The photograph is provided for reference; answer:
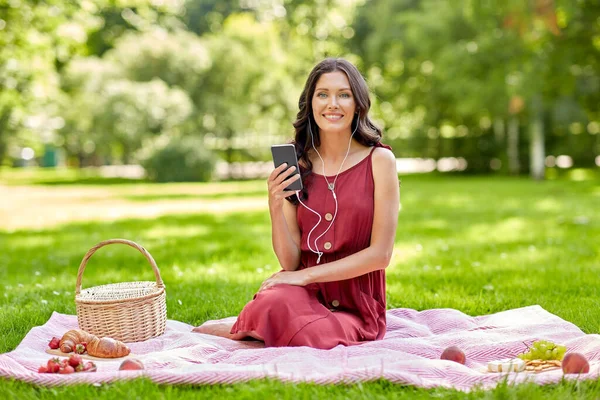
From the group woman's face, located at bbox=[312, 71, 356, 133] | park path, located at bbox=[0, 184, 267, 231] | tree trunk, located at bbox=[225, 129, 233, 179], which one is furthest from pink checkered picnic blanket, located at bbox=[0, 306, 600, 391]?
tree trunk, located at bbox=[225, 129, 233, 179]

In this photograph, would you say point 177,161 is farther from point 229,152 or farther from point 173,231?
point 173,231

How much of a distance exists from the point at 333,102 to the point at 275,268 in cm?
348

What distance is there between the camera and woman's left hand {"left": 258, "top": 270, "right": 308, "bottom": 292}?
4402 mm

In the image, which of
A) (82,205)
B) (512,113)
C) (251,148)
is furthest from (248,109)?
(82,205)

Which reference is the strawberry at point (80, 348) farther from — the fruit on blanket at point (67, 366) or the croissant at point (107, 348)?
the fruit on blanket at point (67, 366)

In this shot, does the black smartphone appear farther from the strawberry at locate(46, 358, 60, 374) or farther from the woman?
the strawberry at locate(46, 358, 60, 374)

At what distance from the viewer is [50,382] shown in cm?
364

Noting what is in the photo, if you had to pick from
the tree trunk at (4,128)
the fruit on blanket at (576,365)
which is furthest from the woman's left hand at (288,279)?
the tree trunk at (4,128)

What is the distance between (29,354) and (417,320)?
8.69 ft

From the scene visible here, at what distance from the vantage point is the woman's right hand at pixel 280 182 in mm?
4344

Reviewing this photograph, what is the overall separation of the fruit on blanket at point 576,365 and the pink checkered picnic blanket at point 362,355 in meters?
0.05

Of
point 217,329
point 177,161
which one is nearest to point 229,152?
point 177,161

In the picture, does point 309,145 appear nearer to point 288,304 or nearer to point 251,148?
point 288,304

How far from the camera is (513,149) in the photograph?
2542 cm
